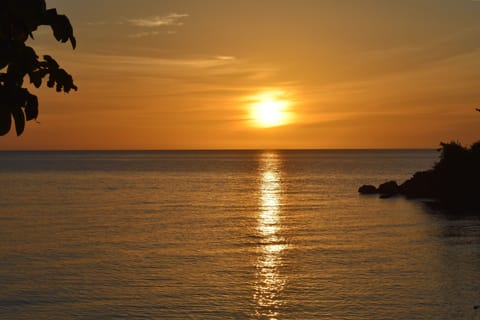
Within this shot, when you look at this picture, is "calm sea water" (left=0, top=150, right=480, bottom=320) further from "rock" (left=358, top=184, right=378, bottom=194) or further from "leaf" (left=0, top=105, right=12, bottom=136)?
"rock" (left=358, top=184, right=378, bottom=194)

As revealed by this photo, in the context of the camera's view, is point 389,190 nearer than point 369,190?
Yes

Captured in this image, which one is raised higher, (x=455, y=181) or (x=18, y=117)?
(x=18, y=117)

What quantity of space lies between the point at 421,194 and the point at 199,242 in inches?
2032

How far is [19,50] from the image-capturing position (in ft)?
12.2

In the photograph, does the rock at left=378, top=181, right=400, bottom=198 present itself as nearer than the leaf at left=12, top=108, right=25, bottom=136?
No

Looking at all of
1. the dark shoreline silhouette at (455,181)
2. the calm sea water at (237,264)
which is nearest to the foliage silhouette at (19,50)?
the calm sea water at (237,264)

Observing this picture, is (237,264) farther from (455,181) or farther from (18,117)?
(455,181)

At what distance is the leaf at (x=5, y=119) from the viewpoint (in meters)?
3.57

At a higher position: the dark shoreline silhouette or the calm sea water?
the dark shoreline silhouette

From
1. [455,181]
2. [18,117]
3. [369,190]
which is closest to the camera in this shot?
[18,117]

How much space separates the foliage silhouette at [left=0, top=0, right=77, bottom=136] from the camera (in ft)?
11.8

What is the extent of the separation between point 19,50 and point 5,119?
473mm

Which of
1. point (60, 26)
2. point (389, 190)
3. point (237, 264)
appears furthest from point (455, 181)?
point (60, 26)

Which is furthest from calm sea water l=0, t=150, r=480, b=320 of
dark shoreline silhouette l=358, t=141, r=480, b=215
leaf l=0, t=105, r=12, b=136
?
leaf l=0, t=105, r=12, b=136
